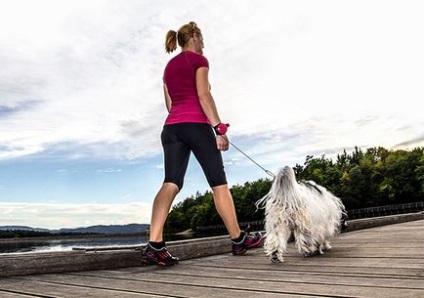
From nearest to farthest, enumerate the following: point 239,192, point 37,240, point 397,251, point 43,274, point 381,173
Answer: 1. point 43,274
2. point 397,251
3. point 381,173
4. point 239,192
5. point 37,240

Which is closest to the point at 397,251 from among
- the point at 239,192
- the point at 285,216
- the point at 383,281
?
the point at 285,216

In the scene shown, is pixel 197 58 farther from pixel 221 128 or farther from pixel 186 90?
pixel 221 128

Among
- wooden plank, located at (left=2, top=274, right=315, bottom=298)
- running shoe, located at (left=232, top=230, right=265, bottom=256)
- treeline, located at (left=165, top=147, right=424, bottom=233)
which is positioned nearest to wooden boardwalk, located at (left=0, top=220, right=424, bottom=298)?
wooden plank, located at (left=2, top=274, right=315, bottom=298)

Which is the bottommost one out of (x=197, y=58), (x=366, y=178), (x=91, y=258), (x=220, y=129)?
(x=91, y=258)

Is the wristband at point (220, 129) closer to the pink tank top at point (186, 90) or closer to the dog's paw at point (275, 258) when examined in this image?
the pink tank top at point (186, 90)

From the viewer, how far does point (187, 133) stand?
4691mm

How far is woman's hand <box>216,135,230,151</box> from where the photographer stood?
4.68 metres

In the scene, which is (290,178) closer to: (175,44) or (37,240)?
(175,44)

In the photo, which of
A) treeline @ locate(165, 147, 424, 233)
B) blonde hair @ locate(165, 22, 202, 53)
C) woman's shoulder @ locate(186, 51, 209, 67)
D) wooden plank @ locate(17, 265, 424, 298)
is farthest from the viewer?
treeline @ locate(165, 147, 424, 233)

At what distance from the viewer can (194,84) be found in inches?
187

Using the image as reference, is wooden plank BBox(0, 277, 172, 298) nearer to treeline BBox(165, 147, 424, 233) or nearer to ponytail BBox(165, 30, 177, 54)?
ponytail BBox(165, 30, 177, 54)

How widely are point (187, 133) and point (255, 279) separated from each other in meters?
1.76

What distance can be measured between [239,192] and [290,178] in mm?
114321

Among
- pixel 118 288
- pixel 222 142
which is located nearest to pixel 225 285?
pixel 118 288
